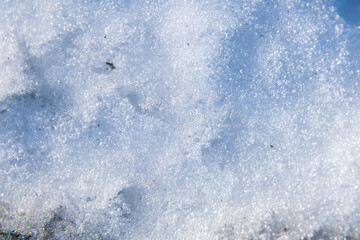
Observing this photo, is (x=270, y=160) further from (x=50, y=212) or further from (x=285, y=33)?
(x=50, y=212)

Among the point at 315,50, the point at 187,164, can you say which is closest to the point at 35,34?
the point at 187,164

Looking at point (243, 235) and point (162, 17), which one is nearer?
point (243, 235)

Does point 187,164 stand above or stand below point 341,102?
below

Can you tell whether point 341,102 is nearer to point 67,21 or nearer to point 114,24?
point 114,24

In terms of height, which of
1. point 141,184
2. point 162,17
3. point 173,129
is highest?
point 162,17

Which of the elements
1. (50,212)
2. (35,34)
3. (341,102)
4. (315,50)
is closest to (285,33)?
(315,50)

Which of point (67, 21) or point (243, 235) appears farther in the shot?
point (67, 21)

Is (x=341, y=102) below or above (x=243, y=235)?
above
